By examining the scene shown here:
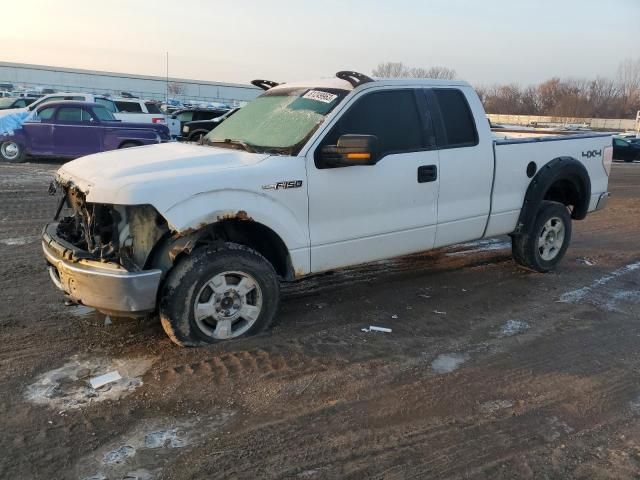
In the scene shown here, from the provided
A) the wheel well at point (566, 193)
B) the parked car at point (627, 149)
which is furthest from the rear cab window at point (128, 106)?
the parked car at point (627, 149)

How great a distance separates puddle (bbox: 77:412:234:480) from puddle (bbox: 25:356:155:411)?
48 cm

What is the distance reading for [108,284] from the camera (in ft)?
12.3

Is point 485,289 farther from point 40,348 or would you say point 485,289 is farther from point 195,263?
point 40,348

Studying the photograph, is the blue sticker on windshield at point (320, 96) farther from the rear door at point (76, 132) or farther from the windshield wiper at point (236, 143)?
the rear door at point (76, 132)

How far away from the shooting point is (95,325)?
15.2 ft

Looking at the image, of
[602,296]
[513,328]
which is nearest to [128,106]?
[602,296]

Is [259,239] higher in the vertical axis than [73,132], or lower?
lower

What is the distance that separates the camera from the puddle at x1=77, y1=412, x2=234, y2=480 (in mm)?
2824

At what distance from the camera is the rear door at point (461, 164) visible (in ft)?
Answer: 17.1

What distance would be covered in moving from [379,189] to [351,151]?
577mm

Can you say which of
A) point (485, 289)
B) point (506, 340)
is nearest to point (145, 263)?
point (506, 340)

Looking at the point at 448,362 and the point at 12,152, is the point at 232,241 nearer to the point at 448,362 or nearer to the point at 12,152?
the point at 448,362

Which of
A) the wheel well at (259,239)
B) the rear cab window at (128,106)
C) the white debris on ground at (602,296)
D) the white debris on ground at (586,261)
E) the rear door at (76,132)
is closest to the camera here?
the wheel well at (259,239)

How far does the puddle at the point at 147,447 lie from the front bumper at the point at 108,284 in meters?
0.87
